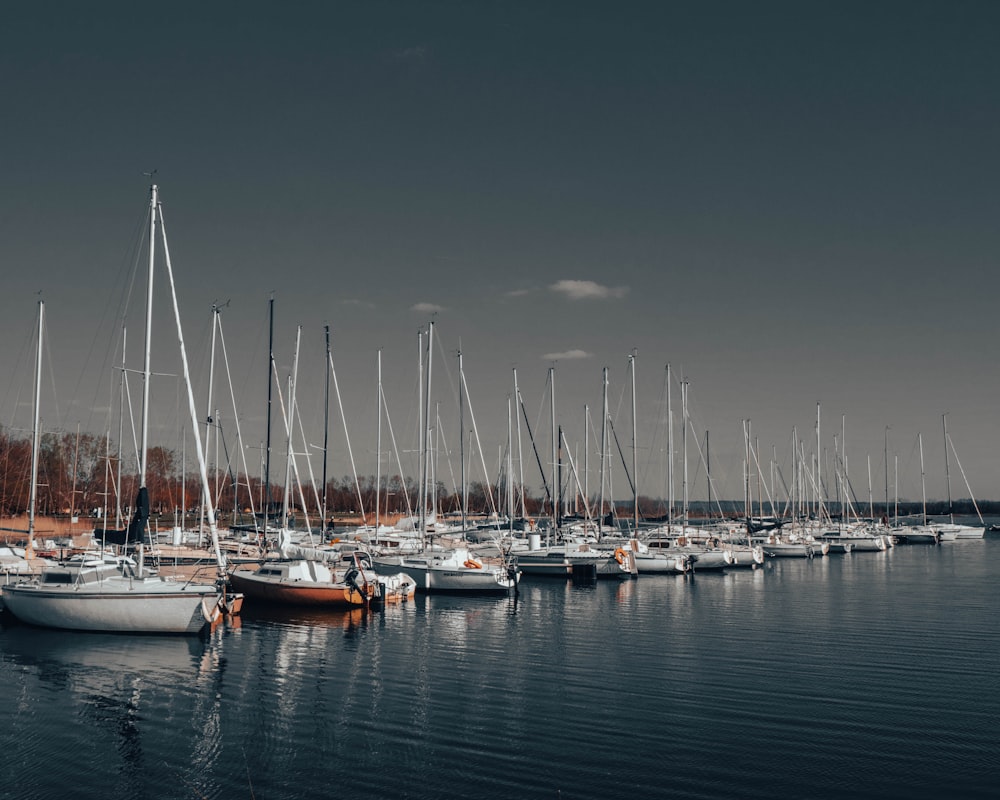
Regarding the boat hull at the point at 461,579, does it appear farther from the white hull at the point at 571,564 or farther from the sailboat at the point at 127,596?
the sailboat at the point at 127,596

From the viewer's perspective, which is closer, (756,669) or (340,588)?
(756,669)

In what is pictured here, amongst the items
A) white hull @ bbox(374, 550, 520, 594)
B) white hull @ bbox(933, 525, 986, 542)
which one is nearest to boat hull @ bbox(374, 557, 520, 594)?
white hull @ bbox(374, 550, 520, 594)

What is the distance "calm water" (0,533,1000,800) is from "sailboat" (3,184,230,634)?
2.73ft

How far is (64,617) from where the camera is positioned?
33156 mm

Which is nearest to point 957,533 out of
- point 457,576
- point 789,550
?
point 789,550

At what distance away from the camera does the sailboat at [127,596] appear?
31875mm

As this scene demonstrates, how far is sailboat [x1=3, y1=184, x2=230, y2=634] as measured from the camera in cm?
3188

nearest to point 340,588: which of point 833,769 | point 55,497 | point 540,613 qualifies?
point 540,613

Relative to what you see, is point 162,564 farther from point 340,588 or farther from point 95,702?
point 95,702

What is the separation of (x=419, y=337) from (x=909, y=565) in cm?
5017

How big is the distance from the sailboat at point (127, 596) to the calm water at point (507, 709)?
83 centimetres

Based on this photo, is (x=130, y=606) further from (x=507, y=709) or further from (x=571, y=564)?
(x=571, y=564)

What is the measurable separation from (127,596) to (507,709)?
17228 millimetres

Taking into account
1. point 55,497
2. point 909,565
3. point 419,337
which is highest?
point 419,337
